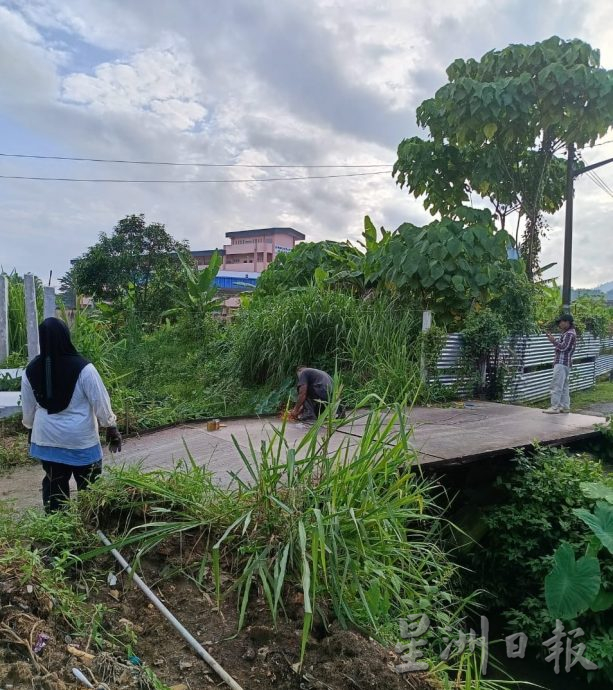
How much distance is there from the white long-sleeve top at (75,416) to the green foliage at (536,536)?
12.0 ft

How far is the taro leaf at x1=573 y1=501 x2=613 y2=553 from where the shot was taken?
151 inches

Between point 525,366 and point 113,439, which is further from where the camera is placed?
point 525,366

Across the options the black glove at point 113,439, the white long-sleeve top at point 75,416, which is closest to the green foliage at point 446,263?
the black glove at point 113,439

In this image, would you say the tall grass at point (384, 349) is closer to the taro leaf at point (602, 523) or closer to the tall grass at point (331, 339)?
the tall grass at point (331, 339)

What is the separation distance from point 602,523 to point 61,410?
3.98 m

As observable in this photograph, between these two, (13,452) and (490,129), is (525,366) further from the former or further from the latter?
(13,452)

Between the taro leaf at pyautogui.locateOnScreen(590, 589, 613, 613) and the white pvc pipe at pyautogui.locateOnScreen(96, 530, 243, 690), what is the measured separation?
3.27m

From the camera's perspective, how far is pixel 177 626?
2.32 m

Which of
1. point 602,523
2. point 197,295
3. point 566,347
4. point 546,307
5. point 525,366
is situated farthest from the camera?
point 197,295

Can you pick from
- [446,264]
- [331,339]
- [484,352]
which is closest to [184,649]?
[331,339]

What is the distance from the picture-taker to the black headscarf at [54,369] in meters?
3.26

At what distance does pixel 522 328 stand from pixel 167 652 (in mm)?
8520

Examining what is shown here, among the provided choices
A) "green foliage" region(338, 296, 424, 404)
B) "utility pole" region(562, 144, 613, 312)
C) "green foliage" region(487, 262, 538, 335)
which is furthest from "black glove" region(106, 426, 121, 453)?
"utility pole" region(562, 144, 613, 312)

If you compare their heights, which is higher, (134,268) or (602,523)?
(134,268)
